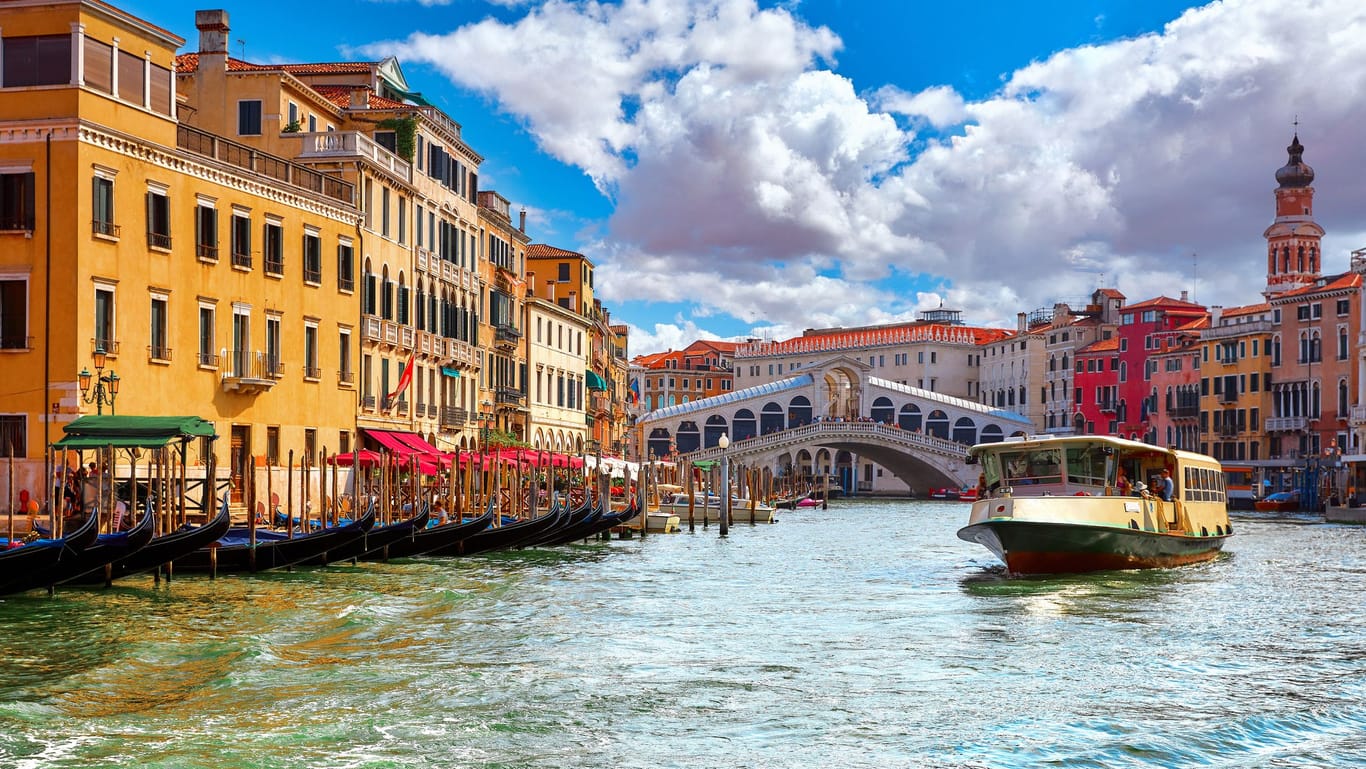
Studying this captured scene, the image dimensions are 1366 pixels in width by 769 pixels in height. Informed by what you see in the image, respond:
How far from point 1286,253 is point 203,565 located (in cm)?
5437

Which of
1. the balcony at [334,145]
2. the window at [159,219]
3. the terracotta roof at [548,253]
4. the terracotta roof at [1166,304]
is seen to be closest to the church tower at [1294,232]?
the terracotta roof at [1166,304]

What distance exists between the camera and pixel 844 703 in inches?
392

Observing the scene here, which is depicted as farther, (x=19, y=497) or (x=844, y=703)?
(x=19, y=497)

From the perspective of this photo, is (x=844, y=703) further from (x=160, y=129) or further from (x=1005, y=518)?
(x=160, y=129)

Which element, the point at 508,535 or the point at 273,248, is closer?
the point at 508,535

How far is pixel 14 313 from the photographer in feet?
61.3

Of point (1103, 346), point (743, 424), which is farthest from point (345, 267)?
point (743, 424)

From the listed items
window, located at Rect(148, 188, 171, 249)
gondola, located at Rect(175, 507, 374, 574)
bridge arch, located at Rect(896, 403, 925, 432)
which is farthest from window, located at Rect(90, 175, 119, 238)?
bridge arch, located at Rect(896, 403, 925, 432)

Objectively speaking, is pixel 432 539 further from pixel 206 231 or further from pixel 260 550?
pixel 206 231

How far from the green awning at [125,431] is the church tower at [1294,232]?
Result: 5252 cm

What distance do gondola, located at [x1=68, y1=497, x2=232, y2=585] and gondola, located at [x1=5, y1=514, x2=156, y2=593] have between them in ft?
0.47

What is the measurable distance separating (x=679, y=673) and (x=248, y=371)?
12.7 metres

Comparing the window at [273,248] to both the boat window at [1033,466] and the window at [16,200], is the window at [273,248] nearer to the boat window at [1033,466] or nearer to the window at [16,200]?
the window at [16,200]

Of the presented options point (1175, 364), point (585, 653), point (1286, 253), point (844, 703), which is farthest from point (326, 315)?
point (1286, 253)
